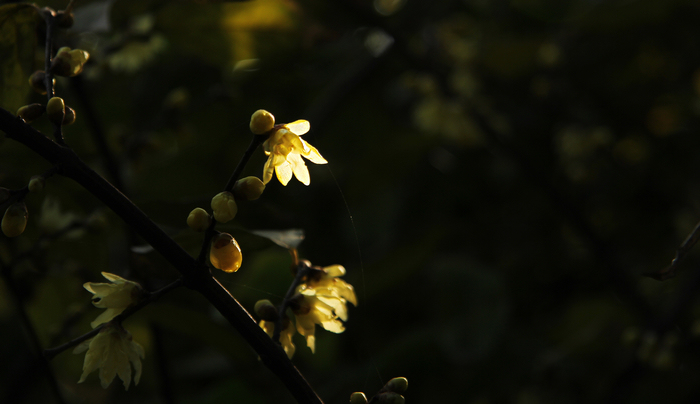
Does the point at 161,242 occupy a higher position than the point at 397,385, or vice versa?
the point at 161,242

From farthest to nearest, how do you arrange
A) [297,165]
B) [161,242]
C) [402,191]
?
[402,191]
[297,165]
[161,242]

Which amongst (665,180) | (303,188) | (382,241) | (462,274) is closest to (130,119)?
(303,188)

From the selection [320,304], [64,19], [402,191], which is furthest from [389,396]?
[402,191]

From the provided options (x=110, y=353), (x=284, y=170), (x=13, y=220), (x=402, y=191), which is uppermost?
(x=284, y=170)

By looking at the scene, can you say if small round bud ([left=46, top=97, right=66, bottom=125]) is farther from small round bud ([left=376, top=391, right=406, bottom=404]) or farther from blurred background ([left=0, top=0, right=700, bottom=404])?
small round bud ([left=376, top=391, right=406, bottom=404])

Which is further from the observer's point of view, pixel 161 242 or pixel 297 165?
pixel 297 165

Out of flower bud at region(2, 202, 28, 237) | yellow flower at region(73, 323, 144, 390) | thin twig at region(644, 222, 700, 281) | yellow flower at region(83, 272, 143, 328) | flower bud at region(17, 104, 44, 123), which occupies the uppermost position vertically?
thin twig at region(644, 222, 700, 281)

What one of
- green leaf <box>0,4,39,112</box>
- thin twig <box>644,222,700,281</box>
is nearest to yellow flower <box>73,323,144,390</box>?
green leaf <box>0,4,39,112</box>

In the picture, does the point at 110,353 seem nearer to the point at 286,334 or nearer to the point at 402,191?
the point at 286,334
